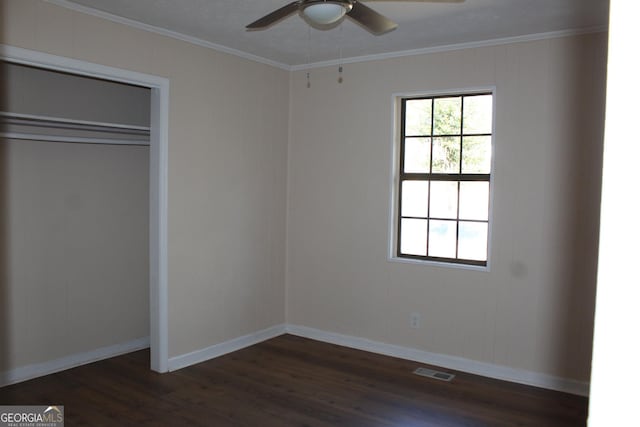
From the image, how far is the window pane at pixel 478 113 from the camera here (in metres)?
4.19

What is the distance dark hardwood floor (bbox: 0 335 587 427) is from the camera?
3.31 metres

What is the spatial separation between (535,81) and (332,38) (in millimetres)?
1603

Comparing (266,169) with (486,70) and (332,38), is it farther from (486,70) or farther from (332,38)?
(486,70)

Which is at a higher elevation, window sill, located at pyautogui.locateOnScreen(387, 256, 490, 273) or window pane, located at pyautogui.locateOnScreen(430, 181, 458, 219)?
window pane, located at pyautogui.locateOnScreen(430, 181, 458, 219)

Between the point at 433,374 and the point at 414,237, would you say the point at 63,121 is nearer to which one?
the point at 414,237

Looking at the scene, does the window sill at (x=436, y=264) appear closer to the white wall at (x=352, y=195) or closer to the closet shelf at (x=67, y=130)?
the white wall at (x=352, y=195)

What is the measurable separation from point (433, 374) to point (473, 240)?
115 centimetres

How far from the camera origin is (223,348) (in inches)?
179

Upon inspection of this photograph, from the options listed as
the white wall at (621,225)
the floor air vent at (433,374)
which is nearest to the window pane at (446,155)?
the floor air vent at (433,374)

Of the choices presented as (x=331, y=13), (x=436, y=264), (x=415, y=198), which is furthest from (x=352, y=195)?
(x=331, y=13)

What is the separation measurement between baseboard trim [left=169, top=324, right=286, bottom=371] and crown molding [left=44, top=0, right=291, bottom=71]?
8.42 ft

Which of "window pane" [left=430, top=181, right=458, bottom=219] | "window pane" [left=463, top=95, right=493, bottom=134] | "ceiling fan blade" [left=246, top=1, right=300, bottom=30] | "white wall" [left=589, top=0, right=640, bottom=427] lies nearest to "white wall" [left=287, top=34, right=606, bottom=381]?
"window pane" [left=463, top=95, right=493, bottom=134]

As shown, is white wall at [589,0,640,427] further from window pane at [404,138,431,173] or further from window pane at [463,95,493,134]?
window pane at [404,138,431,173]

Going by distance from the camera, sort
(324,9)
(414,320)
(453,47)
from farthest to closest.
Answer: (414,320)
(453,47)
(324,9)
